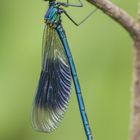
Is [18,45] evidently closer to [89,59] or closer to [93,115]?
[89,59]

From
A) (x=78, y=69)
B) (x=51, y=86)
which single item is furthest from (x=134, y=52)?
(x=51, y=86)

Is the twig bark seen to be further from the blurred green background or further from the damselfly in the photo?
the damselfly

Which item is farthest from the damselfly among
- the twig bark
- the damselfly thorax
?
the twig bark

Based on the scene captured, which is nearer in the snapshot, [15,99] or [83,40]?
[83,40]

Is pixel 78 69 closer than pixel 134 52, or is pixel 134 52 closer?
pixel 134 52

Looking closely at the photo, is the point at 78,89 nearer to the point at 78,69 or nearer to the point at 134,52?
the point at 78,69

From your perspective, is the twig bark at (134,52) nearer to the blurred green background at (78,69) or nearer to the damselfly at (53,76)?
the blurred green background at (78,69)

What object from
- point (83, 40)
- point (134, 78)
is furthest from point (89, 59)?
point (134, 78)
